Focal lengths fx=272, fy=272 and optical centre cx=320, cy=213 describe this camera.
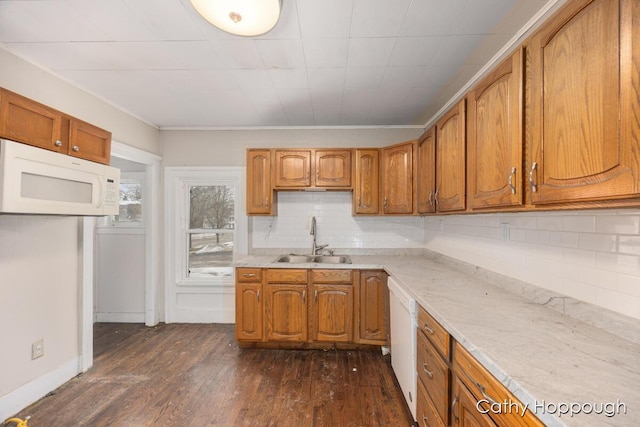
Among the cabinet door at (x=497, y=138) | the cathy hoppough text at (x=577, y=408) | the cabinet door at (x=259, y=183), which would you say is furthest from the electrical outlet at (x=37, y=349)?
the cabinet door at (x=497, y=138)

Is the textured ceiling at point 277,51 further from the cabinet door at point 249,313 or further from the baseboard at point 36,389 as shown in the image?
the baseboard at point 36,389

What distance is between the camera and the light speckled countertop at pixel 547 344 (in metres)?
0.73

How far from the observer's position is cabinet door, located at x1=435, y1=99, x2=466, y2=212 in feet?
5.85

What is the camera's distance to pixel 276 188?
119 inches

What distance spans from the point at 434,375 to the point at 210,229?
115 inches

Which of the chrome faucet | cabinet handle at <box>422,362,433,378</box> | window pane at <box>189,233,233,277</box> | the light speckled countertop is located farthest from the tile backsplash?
cabinet handle at <box>422,362,433,378</box>

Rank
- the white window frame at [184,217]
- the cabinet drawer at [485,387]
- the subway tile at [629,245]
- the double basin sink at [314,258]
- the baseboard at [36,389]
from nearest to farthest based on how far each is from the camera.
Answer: the cabinet drawer at [485,387] < the subway tile at [629,245] < the baseboard at [36,389] < the double basin sink at [314,258] < the white window frame at [184,217]

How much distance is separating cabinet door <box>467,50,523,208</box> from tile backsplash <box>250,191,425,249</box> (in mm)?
1639

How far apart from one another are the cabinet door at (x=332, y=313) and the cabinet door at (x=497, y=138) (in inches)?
59.6

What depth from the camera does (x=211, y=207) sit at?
137 inches

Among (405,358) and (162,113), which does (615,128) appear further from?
(162,113)

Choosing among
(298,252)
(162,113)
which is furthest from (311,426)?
(162,113)

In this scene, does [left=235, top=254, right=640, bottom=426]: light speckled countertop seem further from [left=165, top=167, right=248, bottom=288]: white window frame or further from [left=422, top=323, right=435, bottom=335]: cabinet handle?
[left=165, top=167, right=248, bottom=288]: white window frame

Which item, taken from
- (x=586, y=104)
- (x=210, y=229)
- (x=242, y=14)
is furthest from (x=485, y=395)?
(x=210, y=229)
